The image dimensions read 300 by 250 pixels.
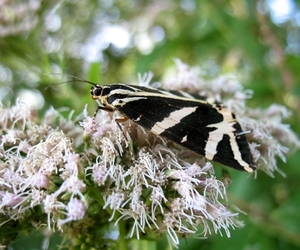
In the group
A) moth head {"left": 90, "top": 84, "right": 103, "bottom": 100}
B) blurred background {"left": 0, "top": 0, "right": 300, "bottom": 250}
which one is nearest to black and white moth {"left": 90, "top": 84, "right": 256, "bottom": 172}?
moth head {"left": 90, "top": 84, "right": 103, "bottom": 100}

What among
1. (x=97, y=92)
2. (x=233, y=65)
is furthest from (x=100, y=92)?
(x=233, y=65)

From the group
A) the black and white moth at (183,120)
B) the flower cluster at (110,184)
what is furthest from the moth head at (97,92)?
the flower cluster at (110,184)

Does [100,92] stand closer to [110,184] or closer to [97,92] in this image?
[97,92]

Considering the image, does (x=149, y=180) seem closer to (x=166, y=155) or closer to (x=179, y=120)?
(x=166, y=155)

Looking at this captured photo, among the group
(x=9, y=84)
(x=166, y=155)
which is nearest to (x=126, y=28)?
(x=9, y=84)

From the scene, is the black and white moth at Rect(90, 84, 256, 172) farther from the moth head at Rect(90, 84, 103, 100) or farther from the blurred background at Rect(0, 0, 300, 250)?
the blurred background at Rect(0, 0, 300, 250)

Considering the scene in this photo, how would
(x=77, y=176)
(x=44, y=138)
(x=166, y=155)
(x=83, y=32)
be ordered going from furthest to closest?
(x=83, y=32), (x=44, y=138), (x=166, y=155), (x=77, y=176)
